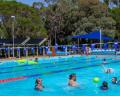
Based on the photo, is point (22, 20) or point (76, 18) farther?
point (76, 18)

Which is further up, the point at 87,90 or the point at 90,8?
the point at 90,8

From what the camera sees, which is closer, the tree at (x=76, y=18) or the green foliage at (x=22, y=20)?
the green foliage at (x=22, y=20)

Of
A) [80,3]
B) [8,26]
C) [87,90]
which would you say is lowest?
[87,90]

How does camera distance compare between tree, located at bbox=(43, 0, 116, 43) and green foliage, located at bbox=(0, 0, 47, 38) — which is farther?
tree, located at bbox=(43, 0, 116, 43)

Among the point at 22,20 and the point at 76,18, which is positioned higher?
the point at 76,18

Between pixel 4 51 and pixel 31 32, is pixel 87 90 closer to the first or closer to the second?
pixel 4 51

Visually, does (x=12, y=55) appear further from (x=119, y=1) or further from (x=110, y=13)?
(x=119, y=1)

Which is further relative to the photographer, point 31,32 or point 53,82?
point 31,32

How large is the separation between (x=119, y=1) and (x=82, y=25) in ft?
41.0

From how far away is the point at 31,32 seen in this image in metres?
46.8

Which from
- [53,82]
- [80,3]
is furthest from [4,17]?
[53,82]

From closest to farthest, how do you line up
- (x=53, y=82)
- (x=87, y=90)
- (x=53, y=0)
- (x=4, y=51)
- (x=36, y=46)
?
(x=87, y=90) → (x=53, y=82) → (x=4, y=51) → (x=36, y=46) → (x=53, y=0)

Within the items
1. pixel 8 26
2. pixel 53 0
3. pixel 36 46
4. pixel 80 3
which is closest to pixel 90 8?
pixel 80 3

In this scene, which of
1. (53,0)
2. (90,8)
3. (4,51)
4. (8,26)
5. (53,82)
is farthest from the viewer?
(53,0)
